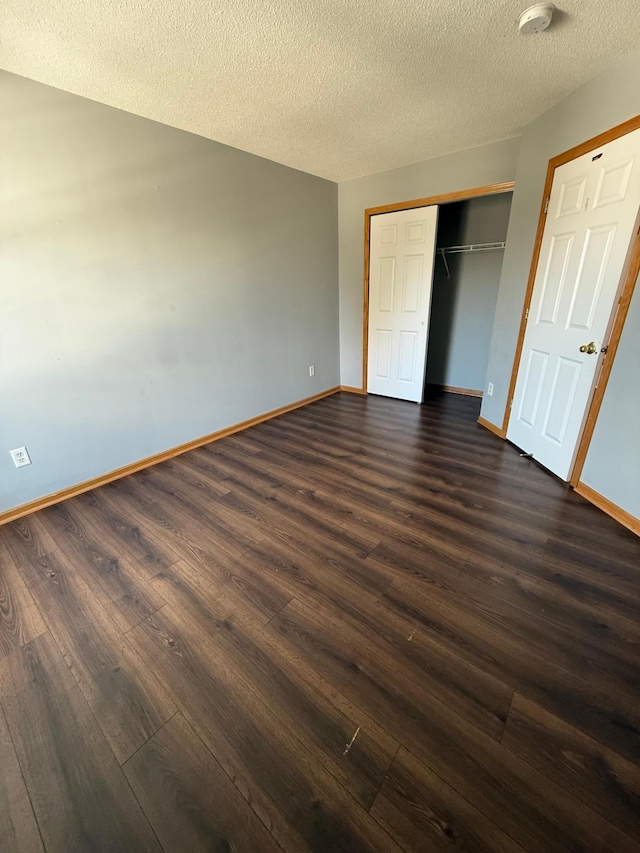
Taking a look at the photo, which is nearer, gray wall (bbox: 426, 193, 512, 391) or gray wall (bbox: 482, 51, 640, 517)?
gray wall (bbox: 482, 51, 640, 517)

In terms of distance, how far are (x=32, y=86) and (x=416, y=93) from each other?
7.21ft

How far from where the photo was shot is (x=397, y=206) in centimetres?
353

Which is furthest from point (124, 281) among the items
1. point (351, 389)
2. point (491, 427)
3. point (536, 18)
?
point (491, 427)

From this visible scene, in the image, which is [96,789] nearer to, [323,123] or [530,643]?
[530,643]

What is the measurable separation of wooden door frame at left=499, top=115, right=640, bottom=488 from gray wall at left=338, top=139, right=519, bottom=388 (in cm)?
68

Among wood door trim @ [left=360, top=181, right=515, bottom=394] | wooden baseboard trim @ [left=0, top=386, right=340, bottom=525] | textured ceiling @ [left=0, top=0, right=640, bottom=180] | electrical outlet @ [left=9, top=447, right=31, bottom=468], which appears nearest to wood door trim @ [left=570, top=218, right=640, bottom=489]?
textured ceiling @ [left=0, top=0, right=640, bottom=180]

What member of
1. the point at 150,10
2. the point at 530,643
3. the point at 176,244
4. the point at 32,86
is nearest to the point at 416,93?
the point at 150,10

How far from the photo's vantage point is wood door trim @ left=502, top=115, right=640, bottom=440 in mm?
1842

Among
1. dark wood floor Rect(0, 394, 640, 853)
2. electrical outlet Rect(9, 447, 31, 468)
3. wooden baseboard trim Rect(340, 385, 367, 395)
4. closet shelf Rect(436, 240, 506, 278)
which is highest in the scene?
closet shelf Rect(436, 240, 506, 278)

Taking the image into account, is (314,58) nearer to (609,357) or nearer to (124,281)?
(124,281)

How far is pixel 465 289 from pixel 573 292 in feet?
6.60

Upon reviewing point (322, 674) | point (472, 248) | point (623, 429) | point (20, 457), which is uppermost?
point (472, 248)

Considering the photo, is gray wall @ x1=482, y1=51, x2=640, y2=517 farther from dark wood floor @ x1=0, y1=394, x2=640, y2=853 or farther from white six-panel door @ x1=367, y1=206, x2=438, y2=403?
white six-panel door @ x1=367, y1=206, x2=438, y2=403

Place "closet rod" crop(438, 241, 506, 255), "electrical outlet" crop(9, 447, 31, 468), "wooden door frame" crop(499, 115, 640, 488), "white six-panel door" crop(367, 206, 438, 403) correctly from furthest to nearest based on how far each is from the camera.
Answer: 1. "closet rod" crop(438, 241, 506, 255)
2. "white six-panel door" crop(367, 206, 438, 403)
3. "electrical outlet" crop(9, 447, 31, 468)
4. "wooden door frame" crop(499, 115, 640, 488)
